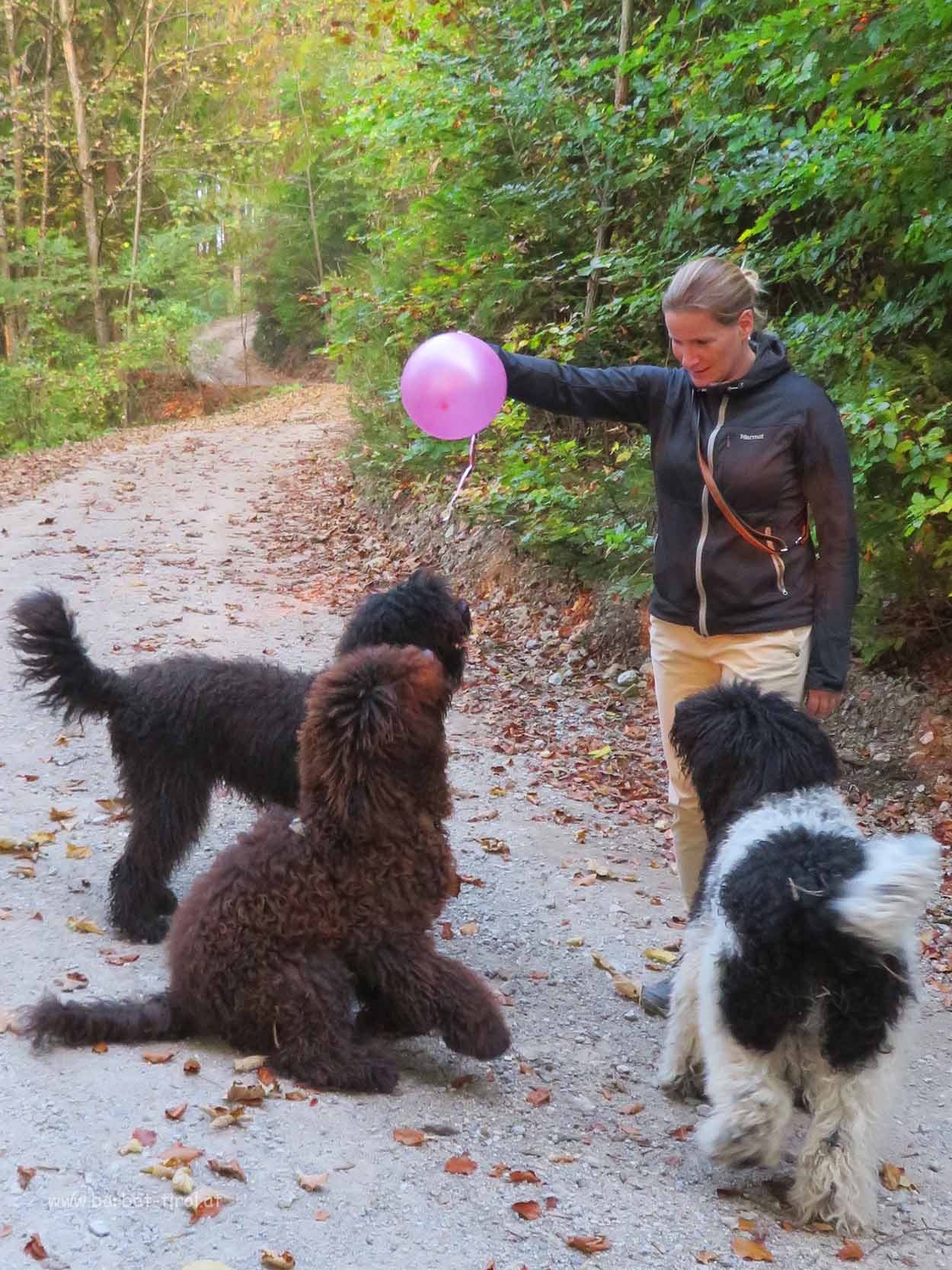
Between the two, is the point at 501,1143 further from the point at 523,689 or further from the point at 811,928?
the point at 523,689

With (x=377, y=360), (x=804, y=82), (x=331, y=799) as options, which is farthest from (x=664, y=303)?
(x=377, y=360)

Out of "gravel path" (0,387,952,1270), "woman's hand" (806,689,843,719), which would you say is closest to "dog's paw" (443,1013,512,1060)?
"gravel path" (0,387,952,1270)

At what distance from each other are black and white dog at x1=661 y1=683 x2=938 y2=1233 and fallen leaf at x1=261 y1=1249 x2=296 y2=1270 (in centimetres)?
124

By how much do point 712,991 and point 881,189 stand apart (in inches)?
192

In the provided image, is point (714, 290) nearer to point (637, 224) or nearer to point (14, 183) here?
point (637, 224)

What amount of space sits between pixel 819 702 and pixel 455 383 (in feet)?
5.80

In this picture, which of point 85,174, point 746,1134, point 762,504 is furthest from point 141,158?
point 746,1134

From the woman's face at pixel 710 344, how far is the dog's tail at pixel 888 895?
1711 mm

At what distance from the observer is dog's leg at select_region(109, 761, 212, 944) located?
459 cm

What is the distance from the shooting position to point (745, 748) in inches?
137

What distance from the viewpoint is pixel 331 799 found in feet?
11.7

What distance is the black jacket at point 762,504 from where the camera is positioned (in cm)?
367

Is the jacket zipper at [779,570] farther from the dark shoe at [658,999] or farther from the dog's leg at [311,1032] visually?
the dog's leg at [311,1032]

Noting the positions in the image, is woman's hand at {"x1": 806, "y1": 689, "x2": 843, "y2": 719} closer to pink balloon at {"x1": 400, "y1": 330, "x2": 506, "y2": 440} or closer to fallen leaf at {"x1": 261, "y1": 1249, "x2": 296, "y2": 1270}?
pink balloon at {"x1": 400, "y1": 330, "x2": 506, "y2": 440}
